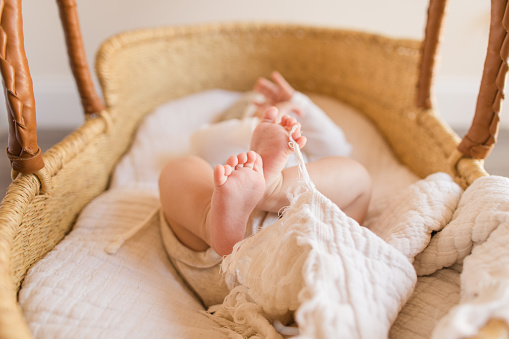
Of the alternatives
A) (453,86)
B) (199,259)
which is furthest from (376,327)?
(453,86)

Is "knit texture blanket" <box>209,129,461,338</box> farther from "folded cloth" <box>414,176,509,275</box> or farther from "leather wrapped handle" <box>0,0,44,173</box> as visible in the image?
"leather wrapped handle" <box>0,0,44,173</box>

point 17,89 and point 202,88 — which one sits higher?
point 17,89

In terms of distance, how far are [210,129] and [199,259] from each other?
0.35 metres

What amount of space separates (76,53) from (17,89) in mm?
352

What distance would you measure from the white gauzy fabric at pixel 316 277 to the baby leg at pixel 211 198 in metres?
0.04

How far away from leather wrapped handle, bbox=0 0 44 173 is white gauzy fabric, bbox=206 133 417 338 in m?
0.39

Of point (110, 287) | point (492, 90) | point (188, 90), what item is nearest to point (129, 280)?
point (110, 287)

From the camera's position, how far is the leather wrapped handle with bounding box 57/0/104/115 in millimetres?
927

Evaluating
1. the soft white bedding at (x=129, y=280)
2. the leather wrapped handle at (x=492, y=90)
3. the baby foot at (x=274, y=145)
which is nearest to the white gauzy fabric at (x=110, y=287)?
the soft white bedding at (x=129, y=280)

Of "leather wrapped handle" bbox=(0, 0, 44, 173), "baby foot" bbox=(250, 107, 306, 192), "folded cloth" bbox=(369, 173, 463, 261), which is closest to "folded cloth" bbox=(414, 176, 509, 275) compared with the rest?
"folded cloth" bbox=(369, 173, 463, 261)

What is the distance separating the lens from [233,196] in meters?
0.62

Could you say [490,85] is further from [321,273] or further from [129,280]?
[129,280]

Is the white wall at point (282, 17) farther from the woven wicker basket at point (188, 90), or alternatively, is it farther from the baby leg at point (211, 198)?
the baby leg at point (211, 198)

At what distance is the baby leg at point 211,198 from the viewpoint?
2.04ft
